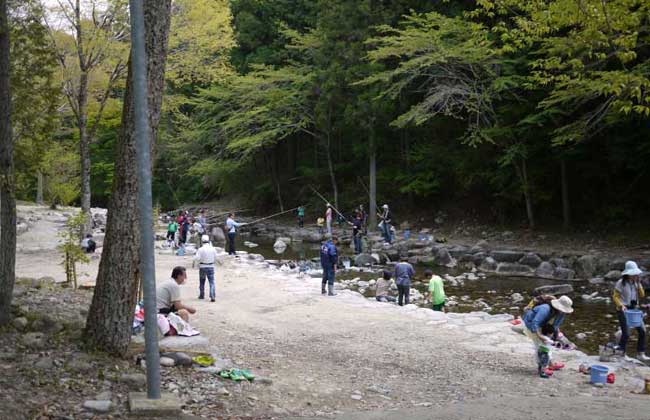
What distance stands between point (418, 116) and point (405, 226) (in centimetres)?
747

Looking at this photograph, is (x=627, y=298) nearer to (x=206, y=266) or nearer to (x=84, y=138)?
(x=206, y=266)

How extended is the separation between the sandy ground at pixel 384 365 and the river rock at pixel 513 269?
7714 mm

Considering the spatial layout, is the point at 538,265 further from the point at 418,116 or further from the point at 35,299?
the point at 35,299

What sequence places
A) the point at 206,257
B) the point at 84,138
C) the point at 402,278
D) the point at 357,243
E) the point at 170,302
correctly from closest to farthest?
the point at 170,302, the point at 206,257, the point at 402,278, the point at 84,138, the point at 357,243

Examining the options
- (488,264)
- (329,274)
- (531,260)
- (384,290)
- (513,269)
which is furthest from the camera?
(488,264)

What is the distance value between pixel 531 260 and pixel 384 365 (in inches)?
511

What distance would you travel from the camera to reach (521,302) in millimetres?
15648

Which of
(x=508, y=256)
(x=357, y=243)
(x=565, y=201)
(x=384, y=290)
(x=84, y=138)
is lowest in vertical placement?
(x=384, y=290)

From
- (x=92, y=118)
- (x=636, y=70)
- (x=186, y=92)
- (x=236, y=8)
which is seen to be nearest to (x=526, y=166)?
(x=636, y=70)

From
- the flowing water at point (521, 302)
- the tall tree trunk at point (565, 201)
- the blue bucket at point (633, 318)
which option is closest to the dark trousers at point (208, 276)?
the flowing water at point (521, 302)

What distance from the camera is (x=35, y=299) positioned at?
10.3 m

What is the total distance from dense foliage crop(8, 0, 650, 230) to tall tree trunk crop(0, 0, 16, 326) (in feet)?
5.72

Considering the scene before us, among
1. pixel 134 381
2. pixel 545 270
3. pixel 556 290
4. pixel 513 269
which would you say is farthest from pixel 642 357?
pixel 513 269

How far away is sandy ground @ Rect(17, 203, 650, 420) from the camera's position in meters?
6.73
